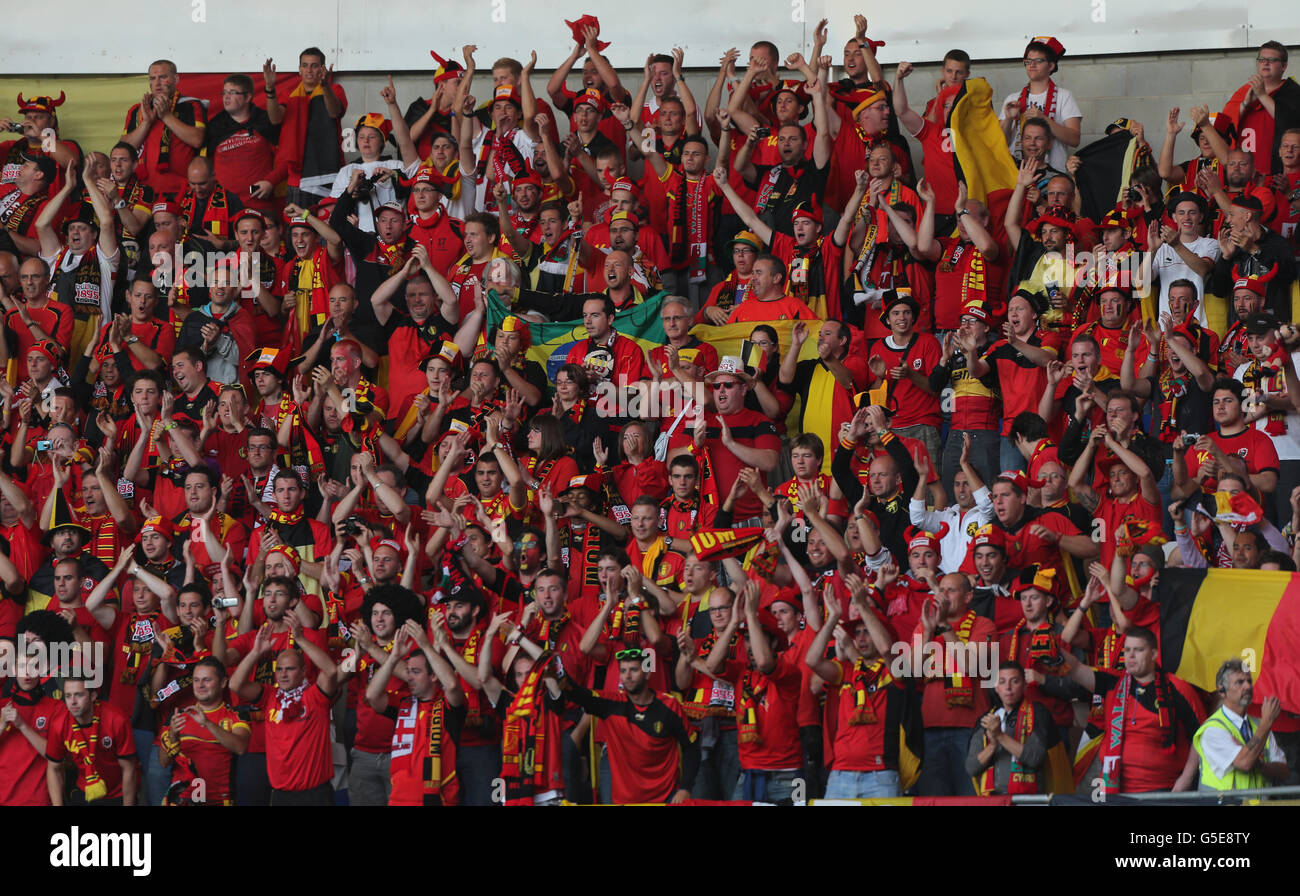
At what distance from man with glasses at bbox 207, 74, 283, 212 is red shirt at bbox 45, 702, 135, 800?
541cm

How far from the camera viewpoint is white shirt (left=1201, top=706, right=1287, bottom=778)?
32.6 feet

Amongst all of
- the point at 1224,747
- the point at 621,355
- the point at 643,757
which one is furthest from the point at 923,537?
the point at 621,355

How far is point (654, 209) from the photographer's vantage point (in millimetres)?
14688

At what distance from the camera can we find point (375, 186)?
1518 centimetres

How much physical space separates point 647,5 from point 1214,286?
625cm

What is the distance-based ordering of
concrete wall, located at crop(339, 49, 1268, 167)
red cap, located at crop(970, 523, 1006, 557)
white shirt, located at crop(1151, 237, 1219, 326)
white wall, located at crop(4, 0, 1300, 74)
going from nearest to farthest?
red cap, located at crop(970, 523, 1006, 557)
white shirt, located at crop(1151, 237, 1219, 326)
concrete wall, located at crop(339, 49, 1268, 167)
white wall, located at crop(4, 0, 1300, 74)

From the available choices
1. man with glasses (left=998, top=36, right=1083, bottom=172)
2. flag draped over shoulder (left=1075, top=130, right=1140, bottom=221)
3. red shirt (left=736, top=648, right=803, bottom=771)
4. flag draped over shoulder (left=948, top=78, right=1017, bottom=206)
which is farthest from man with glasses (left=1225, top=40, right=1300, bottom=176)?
red shirt (left=736, top=648, right=803, bottom=771)

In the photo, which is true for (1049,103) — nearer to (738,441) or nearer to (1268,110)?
(1268,110)

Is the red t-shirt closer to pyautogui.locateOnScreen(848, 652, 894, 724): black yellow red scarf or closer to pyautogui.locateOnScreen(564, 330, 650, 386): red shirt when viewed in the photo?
pyautogui.locateOnScreen(564, 330, 650, 386): red shirt

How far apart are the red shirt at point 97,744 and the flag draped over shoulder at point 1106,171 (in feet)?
24.1

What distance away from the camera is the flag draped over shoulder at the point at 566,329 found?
13781 mm

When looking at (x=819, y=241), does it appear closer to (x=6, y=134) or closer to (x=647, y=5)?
(x=647, y=5)

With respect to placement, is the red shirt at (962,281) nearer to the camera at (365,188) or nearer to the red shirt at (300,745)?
the camera at (365,188)
